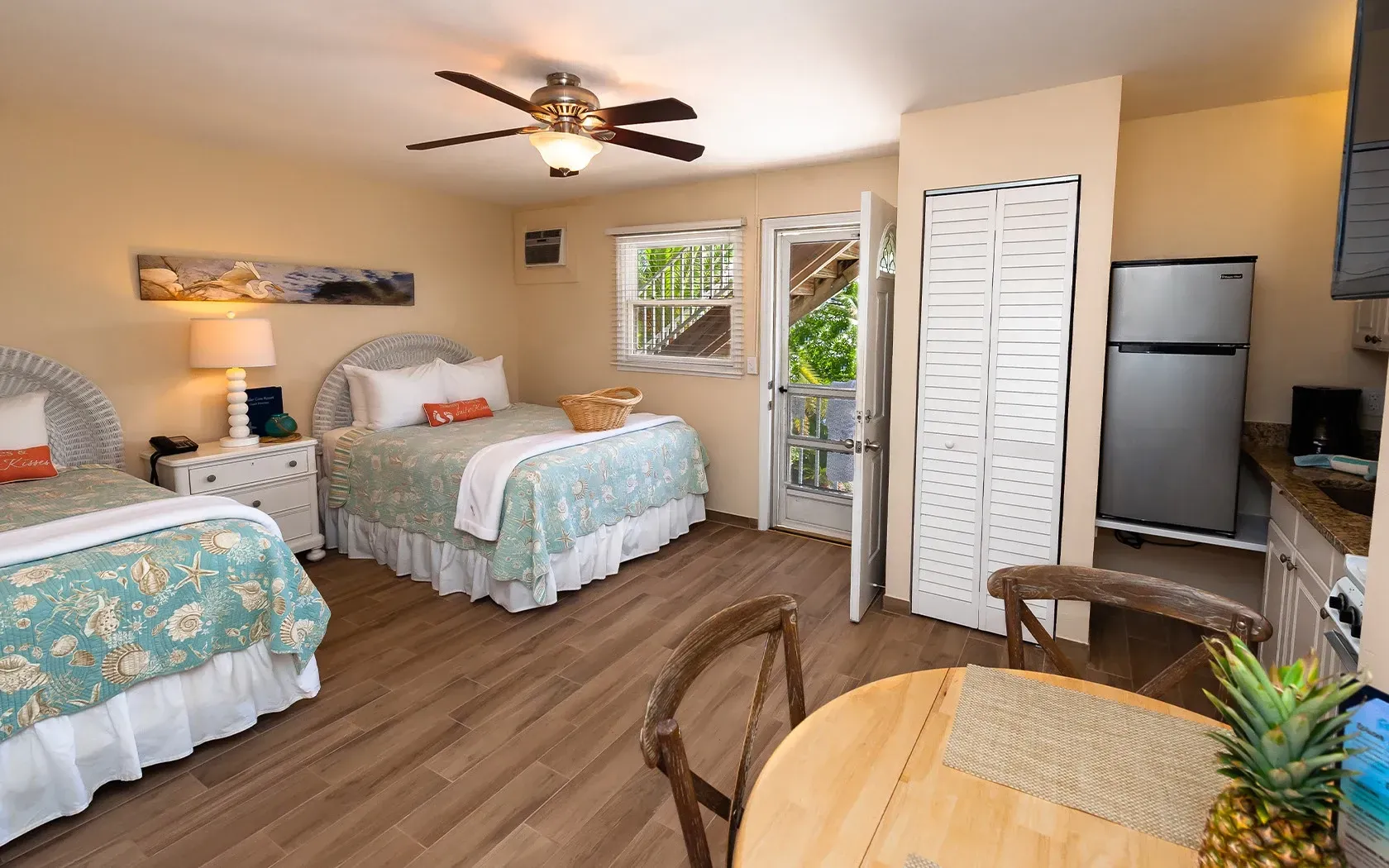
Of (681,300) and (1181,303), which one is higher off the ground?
(681,300)

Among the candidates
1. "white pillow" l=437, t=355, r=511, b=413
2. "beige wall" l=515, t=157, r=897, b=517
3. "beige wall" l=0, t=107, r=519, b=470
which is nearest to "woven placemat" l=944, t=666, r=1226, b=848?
"beige wall" l=515, t=157, r=897, b=517

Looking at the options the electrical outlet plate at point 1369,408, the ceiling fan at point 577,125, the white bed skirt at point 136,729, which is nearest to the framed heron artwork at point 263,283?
the ceiling fan at point 577,125

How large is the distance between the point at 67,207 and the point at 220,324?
32.2 inches

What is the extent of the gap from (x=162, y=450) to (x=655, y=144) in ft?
9.81

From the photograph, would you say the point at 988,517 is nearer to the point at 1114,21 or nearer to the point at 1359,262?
the point at 1114,21

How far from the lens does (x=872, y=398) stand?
3271 mm

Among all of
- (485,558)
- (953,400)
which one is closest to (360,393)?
(485,558)

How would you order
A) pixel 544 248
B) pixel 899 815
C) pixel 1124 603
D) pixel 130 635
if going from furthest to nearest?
pixel 544 248, pixel 130 635, pixel 1124 603, pixel 899 815

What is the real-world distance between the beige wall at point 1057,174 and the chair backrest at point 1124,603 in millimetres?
1475

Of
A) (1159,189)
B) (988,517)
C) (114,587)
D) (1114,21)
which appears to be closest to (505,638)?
(114,587)

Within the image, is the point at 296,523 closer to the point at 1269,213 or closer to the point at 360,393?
the point at 360,393

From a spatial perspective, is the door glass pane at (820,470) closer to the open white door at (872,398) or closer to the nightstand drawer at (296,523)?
the open white door at (872,398)

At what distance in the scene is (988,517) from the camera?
10.2 ft

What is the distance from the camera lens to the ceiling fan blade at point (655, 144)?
2.63 m
